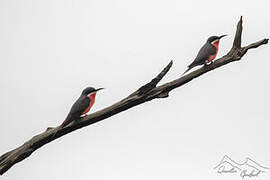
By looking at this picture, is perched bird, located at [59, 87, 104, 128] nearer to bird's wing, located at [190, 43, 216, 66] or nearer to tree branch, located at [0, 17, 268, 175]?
tree branch, located at [0, 17, 268, 175]

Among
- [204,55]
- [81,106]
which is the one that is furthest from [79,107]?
[204,55]

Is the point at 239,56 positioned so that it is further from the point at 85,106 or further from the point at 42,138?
the point at 42,138

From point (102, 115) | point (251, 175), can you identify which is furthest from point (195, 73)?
point (251, 175)

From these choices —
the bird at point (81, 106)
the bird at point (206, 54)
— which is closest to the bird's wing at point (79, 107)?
the bird at point (81, 106)

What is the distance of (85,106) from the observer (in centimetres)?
206

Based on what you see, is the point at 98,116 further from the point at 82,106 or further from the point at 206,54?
the point at 206,54

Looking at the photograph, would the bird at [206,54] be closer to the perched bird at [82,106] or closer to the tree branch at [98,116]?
the tree branch at [98,116]

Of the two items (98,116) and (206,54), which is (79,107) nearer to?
(98,116)

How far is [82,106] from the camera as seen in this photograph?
6.73 feet

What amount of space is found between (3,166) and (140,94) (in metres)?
0.72

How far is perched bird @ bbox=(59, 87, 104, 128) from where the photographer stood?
6.69 ft

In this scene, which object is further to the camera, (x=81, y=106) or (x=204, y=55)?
(x=204, y=55)

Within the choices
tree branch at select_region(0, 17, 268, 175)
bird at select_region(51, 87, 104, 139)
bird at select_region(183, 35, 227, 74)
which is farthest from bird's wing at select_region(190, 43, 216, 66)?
bird at select_region(51, 87, 104, 139)

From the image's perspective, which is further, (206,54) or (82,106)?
(206,54)
